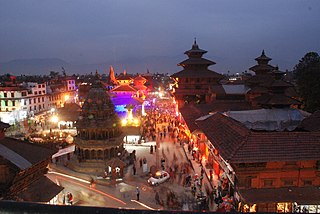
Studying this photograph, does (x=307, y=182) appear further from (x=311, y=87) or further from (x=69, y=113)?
(x=69, y=113)

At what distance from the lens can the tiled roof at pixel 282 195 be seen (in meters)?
14.1

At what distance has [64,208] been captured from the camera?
11.5ft

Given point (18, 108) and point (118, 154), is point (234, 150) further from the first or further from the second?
point (18, 108)

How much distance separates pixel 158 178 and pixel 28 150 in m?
11.5

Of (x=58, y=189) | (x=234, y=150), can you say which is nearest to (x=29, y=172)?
(x=58, y=189)

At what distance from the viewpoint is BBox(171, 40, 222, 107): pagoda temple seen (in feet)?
137

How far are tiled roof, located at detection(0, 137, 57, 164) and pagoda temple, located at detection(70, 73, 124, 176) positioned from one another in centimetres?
1218

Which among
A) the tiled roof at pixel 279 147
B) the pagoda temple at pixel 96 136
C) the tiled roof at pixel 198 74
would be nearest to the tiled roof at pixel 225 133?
the tiled roof at pixel 279 147

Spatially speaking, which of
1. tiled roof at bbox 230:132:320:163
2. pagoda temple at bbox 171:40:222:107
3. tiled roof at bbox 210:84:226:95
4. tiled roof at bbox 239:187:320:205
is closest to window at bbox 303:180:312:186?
tiled roof at bbox 239:187:320:205

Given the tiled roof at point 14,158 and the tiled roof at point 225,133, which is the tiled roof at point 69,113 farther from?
the tiled roof at point 14,158

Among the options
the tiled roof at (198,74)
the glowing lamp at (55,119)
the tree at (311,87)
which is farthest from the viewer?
the glowing lamp at (55,119)

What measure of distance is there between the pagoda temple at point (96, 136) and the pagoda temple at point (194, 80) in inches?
650

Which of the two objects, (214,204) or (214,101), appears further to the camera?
(214,101)

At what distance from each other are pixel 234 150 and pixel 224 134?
3340 millimetres
